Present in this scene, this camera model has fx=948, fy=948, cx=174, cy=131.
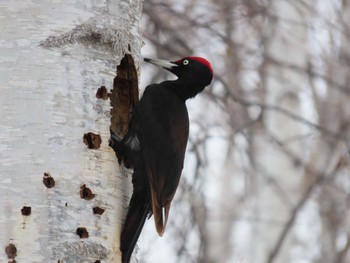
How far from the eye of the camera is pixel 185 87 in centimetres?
460

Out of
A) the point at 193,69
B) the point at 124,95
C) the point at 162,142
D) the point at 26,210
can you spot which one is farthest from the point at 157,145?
the point at 26,210

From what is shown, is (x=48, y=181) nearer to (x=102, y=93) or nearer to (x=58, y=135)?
(x=58, y=135)

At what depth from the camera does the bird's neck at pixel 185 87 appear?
4578 mm

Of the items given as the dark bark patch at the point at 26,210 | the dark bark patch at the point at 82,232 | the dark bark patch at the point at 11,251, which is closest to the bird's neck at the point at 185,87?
the dark bark patch at the point at 82,232

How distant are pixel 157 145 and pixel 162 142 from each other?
3 centimetres

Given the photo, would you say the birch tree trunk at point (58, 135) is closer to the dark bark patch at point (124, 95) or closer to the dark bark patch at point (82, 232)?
the dark bark patch at point (82, 232)

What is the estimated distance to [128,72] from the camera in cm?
391

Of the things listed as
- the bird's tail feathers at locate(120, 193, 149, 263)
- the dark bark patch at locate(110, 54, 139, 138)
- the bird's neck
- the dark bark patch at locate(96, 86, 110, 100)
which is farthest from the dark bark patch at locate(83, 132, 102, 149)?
the bird's neck

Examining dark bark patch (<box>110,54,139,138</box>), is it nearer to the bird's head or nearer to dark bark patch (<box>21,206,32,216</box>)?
the bird's head

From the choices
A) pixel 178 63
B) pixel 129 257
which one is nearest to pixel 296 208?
pixel 178 63

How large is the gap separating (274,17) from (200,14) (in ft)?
2.35

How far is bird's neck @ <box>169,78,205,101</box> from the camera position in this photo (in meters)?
4.58

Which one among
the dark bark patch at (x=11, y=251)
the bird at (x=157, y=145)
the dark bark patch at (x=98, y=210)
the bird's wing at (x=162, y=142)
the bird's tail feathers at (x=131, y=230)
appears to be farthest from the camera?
the bird's wing at (x=162, y=142)

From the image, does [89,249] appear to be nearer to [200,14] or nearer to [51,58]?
[51,58]
